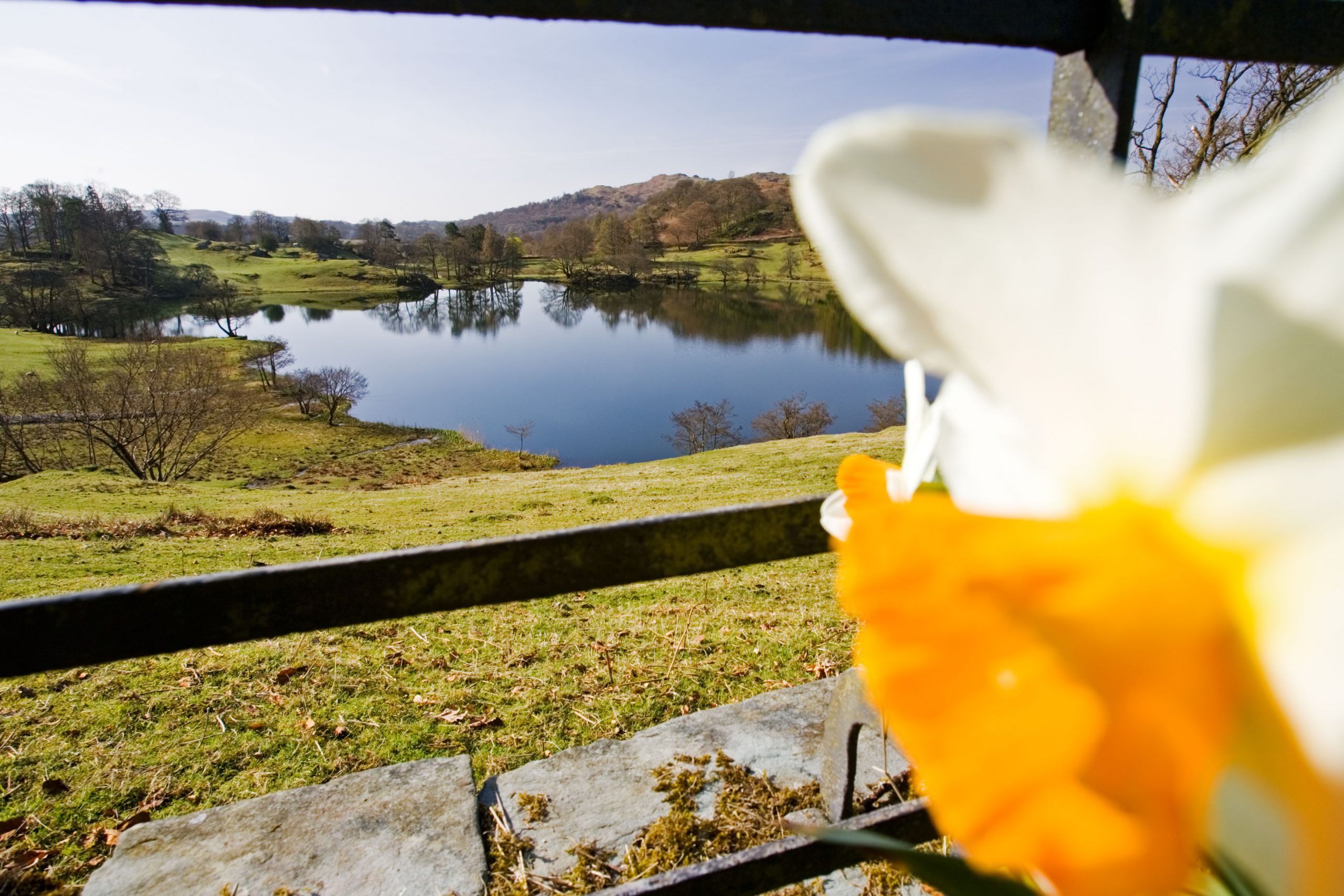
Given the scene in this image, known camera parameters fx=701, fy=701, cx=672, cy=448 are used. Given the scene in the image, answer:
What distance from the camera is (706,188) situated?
134000 mm

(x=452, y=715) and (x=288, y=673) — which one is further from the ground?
(x=452, y=715)

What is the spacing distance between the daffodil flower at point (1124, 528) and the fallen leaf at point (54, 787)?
14.5 ft

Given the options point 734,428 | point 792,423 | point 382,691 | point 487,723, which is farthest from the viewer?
point 734,428

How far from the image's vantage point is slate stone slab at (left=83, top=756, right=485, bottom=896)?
1.83 metres

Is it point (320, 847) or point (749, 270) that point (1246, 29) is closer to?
point (320, 847)

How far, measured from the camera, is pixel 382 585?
977mm

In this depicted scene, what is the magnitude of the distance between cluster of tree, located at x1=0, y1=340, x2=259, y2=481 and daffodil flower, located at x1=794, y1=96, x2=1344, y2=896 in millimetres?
28262

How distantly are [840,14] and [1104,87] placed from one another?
0.32m

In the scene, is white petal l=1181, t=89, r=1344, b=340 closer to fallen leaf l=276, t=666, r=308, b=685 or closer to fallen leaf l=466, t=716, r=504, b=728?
fallen leaf l=466, t=716, r=504, b=728

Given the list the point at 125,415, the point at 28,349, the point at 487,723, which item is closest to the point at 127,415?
the point at 125,415

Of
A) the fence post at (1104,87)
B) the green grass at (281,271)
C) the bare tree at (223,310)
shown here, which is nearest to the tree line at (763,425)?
the fence post at (1104,87)

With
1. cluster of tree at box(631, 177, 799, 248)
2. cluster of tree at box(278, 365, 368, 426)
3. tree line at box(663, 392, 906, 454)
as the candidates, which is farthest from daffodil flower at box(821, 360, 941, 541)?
cluster of tree at box(631, 177, 799, 248)

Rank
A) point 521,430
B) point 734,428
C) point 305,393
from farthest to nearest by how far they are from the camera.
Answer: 1. point 521,430
2. point 734,428
3. point 305,393

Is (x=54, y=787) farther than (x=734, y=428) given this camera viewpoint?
No
